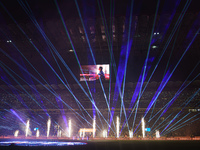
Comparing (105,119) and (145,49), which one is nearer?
(145,49)

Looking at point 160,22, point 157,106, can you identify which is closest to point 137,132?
point 157,106

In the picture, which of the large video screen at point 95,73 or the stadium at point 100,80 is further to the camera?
the large video screen at point 95,73

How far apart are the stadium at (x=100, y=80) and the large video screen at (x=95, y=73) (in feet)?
0.22

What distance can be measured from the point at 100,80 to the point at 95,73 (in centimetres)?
60

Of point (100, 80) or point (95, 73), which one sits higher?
point (95, 73)

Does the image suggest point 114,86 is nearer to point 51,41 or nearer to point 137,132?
point 137,132

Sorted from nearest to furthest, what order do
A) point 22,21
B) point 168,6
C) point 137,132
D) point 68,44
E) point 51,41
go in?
point 168,6, point 22,21, point 51,41, point 68,44, point 137,132

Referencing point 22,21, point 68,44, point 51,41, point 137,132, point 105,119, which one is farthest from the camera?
point 105,119

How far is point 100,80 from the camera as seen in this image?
945 cm

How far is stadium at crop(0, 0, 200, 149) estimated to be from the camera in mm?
7719

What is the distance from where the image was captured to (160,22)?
6.52 metres

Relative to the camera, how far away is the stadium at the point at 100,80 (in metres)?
7.72

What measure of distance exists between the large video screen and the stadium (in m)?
0.07

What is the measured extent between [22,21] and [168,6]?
6.27m
